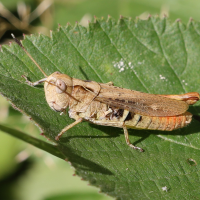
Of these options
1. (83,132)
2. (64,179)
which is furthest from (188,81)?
(64,179)

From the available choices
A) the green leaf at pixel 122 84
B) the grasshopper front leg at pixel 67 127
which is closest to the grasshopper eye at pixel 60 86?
the green leaf at pixel 122 84

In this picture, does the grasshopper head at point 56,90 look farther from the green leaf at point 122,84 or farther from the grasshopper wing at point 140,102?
the grasshopper wing at point 140,102

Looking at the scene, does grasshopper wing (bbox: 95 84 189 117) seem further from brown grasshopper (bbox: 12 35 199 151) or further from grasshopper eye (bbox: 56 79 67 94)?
grasshopper eye (bbox: 56 79 67 94)

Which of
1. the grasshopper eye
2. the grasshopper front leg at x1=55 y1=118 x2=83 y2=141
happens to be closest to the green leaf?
the grasshopper front leg at x1=55 y1=118 x2=83 y2=141

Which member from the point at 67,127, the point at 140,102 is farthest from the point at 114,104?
the point at 67,127

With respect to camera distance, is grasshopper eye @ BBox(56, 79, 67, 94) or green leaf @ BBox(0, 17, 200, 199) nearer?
green leaf @ BBox(0, 17, 200, 199)

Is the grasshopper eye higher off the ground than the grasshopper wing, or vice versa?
the grasshopper eye

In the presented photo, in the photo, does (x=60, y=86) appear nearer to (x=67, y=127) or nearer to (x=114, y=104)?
(x=67, y=127)
